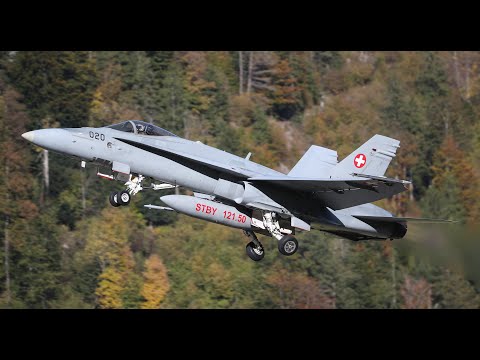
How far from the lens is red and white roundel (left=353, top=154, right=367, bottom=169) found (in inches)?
1001

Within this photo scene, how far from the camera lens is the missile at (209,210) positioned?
936 inches

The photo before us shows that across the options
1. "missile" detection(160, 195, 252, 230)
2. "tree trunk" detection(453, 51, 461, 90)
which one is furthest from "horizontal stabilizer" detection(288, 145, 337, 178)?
"tree trunk" detection(453, 51, 461, 90)

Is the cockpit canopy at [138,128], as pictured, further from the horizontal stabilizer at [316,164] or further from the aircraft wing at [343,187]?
the horizontal stabilizer at [316,164]

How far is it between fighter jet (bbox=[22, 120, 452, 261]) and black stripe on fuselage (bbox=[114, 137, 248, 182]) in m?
0.02

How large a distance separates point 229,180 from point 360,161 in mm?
3259

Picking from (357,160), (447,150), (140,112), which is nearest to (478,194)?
(447,150)

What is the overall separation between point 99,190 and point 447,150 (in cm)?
2801

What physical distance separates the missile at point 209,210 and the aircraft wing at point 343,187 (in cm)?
88

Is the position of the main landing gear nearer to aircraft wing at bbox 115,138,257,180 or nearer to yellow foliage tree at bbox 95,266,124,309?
aircraft wing at bbox 115,138,257,180

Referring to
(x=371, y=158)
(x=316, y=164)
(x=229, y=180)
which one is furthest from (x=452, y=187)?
(x=229, y=180)

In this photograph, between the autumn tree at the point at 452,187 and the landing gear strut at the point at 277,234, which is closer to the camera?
the landing gear strut at the point at 277,234

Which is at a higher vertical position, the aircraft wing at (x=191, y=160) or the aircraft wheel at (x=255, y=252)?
the aircraft wing at (x=191, y=160)

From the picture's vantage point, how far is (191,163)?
2434cm

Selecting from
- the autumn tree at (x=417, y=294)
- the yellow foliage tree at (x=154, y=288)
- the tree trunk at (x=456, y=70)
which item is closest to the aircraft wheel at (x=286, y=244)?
the yellow foliage tree at (x=154, y=288)
